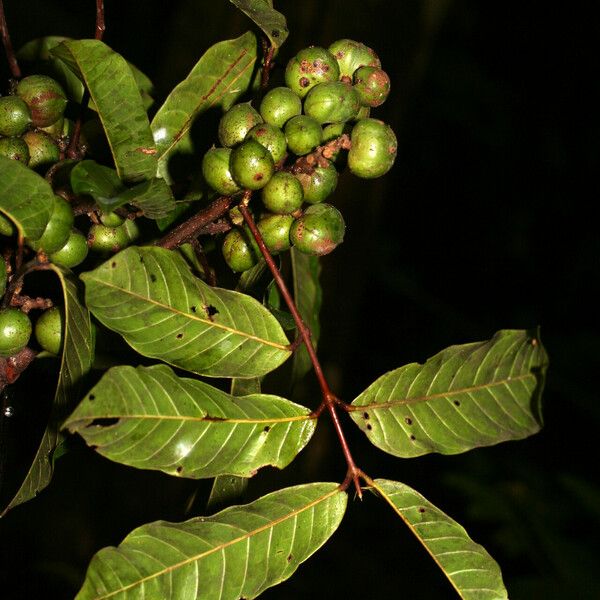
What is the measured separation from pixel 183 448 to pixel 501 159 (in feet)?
13.8

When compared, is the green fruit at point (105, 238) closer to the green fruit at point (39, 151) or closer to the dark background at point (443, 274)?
the green fruit at point (39, 151)

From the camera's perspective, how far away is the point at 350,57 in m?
1.27

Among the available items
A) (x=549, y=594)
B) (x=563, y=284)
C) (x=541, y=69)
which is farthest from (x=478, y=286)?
(x=549, y=594)

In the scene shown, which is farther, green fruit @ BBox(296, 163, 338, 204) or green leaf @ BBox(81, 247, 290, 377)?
green fruit @ BBox(296, 163, 338, 204)

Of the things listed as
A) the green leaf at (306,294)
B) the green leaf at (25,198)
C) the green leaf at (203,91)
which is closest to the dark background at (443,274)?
the green leaf at (306,294)

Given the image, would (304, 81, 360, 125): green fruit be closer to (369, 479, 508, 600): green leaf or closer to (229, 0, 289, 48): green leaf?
(229, 0, 289, 48): green leaf

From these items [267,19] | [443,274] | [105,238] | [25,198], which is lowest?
[443,274]

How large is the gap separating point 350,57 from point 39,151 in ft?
1.68

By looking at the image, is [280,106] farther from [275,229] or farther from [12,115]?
[12,115]

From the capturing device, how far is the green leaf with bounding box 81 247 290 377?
980mm

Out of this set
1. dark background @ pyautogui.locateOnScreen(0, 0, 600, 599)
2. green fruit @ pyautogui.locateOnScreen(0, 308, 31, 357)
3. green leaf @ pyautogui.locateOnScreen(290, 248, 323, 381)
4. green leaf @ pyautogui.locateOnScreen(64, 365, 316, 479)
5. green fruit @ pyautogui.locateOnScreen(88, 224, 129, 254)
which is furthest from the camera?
dark background @ pyautogui.locateOnScreen(0, 0, 600, 599)

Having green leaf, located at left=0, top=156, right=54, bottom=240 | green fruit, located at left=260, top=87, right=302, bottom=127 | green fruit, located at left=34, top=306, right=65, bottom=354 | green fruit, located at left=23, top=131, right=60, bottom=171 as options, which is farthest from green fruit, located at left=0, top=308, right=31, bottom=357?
green fruit, located at left=260, top=87, right=302, bottom=127

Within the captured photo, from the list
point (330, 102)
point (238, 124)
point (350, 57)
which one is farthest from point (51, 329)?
point (350, 57)

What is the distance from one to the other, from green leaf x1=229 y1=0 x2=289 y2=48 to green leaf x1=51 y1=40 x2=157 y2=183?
8.1 inches
